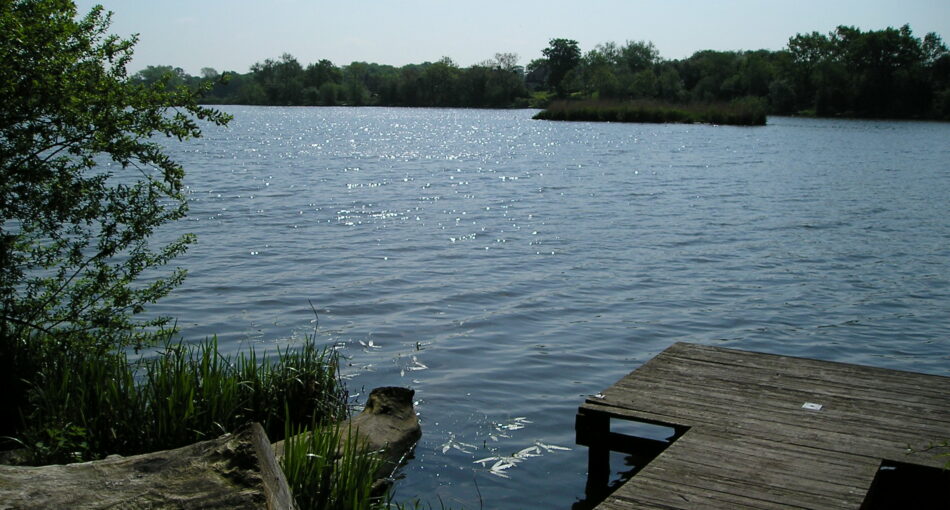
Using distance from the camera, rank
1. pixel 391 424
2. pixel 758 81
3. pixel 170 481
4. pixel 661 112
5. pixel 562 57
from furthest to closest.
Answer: pixel 562 57 < pixel 758 81 < pixel 661 112 < pixel 391 424 < pixel 170 481

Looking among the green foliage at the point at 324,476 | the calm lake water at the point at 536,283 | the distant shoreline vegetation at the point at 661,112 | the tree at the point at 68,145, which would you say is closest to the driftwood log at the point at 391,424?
the calm lake water at the point at 536,283

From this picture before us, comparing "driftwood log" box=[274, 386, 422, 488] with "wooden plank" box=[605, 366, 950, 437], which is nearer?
"wooden plank" box=[605, 366, 950, 437]

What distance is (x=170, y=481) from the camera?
12.8 feet

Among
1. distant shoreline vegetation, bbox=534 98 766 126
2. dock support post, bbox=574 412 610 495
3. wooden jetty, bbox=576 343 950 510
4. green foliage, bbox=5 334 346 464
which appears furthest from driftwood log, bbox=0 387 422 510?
distant shoreline vegetation, bbox=534 98 766 126

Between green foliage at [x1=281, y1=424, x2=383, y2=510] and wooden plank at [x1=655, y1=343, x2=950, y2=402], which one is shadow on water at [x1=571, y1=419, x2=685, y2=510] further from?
green foliage at [x1=281, y1=424, x2=383, y2=510]

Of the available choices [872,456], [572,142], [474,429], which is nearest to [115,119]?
[474,429]

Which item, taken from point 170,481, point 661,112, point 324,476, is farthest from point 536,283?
point 661,112

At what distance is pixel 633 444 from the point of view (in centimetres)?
739

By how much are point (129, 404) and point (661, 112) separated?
3208 inches

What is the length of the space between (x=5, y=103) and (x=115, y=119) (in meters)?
0.79

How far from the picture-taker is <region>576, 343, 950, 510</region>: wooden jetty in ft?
17.3

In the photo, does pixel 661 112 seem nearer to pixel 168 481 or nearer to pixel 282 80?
pixel 168 481

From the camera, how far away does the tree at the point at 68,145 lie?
21.8 feet

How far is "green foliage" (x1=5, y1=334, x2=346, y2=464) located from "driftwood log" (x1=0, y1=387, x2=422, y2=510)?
1532 mm
